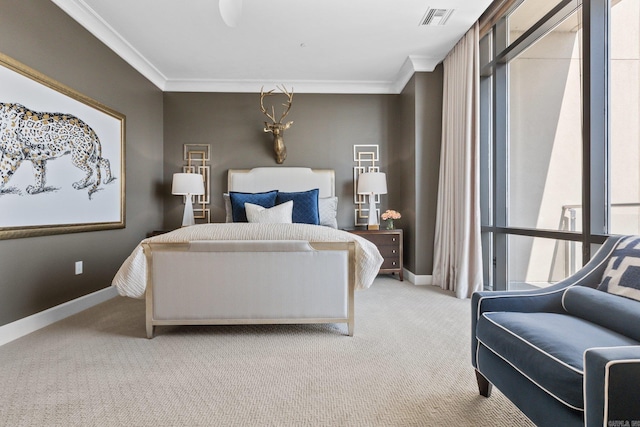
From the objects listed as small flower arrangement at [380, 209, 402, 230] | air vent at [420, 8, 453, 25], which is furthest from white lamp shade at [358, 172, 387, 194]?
air vent at [420, 8, 453, 25]

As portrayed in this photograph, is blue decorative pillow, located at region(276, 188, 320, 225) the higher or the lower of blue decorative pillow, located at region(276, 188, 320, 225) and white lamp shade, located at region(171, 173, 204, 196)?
the lower

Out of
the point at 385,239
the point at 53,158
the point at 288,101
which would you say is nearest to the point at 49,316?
the point at 53,158

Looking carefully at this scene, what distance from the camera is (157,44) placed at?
12.6 feet

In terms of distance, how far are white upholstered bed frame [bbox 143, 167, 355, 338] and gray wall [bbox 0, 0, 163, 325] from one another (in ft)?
3.26

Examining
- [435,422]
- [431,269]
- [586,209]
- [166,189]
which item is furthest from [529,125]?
[166,189]

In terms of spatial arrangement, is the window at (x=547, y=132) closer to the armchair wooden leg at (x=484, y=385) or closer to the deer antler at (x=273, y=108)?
the armchair wooden leg at (x=484, y=385)

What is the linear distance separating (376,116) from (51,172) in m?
3.86

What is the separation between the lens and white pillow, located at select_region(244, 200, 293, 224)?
12.4ft

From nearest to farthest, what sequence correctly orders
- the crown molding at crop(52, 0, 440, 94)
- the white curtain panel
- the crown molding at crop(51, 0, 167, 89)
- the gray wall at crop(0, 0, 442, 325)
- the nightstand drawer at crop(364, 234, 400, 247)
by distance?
1. the gray wall at crop(0, 0, 442, 325)
2. the crown molding at crop(51, 0, 167, 89)
3. the white curtain panel
4. the crown molding at crop(52, 0, 440, 94)
5. the nightstand drawer at crop(364, 234, 400, 247)

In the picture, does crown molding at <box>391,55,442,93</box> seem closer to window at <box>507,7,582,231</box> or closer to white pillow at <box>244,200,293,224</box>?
window at <box>507,7,582,231</box>

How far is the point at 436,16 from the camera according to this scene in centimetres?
329

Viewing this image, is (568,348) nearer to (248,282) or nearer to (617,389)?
(617,389)

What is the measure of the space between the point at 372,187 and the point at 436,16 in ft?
6.61

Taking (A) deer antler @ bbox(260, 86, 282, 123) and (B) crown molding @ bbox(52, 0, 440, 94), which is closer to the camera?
(B) crown molding @ bbox(52, 0, 440, 94)
